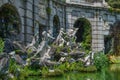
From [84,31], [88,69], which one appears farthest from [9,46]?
[84,31]

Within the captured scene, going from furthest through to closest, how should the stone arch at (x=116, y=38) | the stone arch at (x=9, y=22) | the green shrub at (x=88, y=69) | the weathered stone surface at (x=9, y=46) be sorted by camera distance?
the stone arch at (x=116, y=38), the green shrub at (x=88, y=69), the stone arch at (x=9, y=22), the weathered stone surface at (x=9, y=46)

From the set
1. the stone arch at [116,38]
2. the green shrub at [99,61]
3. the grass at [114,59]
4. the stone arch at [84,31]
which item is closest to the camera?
the green shrub at [99,61]

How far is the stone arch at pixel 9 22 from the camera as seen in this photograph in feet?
63.0

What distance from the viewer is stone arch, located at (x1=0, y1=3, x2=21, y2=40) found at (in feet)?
63.0


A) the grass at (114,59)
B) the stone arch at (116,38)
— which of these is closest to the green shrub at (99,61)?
the grass at (114,59)

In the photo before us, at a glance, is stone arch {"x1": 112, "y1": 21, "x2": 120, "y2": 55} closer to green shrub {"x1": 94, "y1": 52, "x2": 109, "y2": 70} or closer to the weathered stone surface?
green shrub {"x1": 94, "y1": 52, "x2": 109, "y2": 70}

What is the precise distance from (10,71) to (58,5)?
1523cm

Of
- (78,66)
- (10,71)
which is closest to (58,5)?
(78,66)

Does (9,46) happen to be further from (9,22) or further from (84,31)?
(84,31)

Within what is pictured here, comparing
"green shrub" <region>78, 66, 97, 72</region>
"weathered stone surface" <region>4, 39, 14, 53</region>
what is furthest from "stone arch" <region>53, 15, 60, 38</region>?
→ "weathered stone surface" <region>4, 39, 14, 53</region>

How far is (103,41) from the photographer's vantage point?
111ft

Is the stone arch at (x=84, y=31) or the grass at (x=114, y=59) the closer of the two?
the stone arch at (x=84, y=31)

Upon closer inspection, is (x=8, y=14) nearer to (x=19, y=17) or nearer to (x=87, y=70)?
(x=19, y=17)

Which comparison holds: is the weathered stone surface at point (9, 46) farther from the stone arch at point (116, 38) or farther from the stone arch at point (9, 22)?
the stone arch at point (116, 38)
